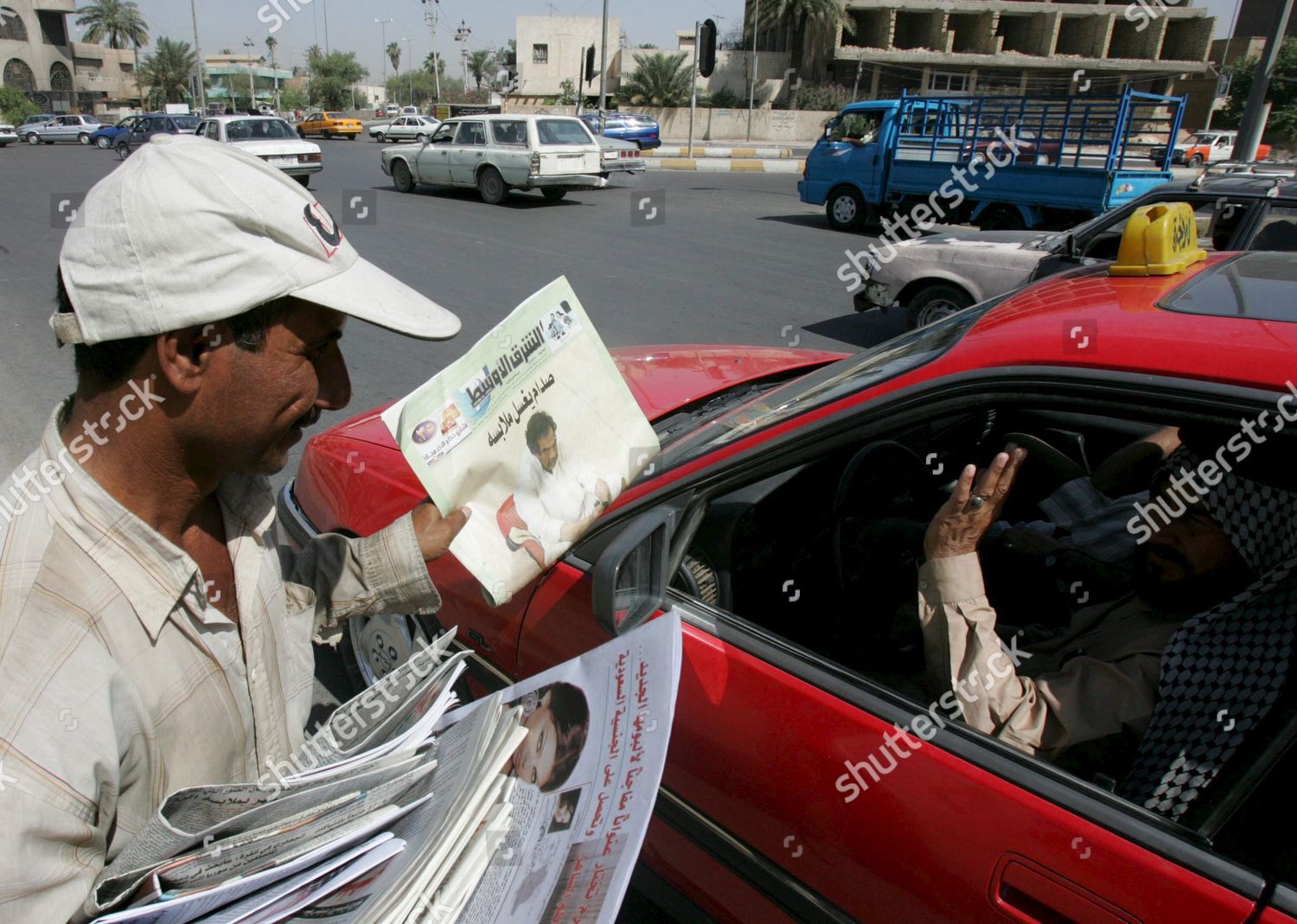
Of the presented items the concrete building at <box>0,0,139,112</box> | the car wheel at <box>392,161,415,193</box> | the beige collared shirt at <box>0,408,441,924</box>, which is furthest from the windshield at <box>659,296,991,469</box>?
the concrete building at <box>0,0,139,112</box>

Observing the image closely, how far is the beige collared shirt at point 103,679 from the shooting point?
0.86 meters

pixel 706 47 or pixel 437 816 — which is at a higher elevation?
pixel 706 47

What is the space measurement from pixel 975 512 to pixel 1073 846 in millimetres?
556

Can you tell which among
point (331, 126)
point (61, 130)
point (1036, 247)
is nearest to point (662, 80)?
point (331, 126)

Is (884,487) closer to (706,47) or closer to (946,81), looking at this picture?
(706,47)

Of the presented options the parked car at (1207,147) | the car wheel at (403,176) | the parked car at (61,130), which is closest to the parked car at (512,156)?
the car wheel at (403,176)

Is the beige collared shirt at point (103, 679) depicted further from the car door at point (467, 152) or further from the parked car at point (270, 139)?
the parked car at point (270, 139)

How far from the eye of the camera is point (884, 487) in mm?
2201

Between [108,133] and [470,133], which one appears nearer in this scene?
[470,133]

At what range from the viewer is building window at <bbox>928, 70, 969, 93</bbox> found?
151 feet

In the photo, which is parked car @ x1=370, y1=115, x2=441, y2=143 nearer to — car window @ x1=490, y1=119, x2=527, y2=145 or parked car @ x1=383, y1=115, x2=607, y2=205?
parked car @ x1=383, y1=115, x2=607, y2=205

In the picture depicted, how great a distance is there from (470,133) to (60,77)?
6255 centimetres

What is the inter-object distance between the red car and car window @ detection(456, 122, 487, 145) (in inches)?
583

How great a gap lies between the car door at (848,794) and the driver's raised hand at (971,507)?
0.12 meters
